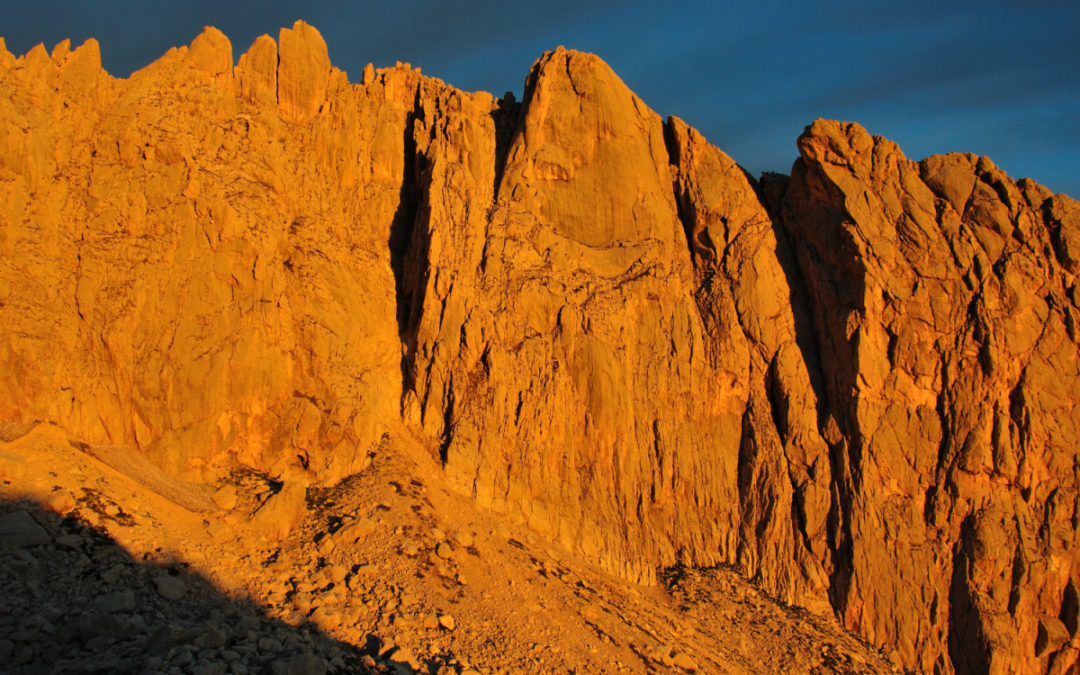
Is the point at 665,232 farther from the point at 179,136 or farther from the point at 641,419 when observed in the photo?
the point at 179,136

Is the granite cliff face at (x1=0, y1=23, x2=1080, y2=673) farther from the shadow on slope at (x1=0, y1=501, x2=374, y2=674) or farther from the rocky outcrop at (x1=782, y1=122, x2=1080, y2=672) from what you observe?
the shadow on slope at (x1=0, y1=501, x2=374, y2=674)

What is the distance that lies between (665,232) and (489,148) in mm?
9391

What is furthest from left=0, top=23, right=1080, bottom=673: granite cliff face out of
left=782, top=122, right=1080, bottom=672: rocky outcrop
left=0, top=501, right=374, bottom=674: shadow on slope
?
left=0, top=501, right=374, bottom=674: shadow on slope

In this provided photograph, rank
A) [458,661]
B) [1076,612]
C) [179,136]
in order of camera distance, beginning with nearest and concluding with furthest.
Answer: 1. [458,661]
2. [179,136]
3. [1076,612]

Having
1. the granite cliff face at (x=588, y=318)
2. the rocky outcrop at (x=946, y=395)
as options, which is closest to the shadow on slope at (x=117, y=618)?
the granite cliff face at (x=588, y=318)

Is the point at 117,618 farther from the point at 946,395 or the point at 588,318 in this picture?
the point at 946,395

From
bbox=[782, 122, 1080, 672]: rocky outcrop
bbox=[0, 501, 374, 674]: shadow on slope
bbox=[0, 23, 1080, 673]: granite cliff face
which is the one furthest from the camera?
bbox=[782, 122, 1080, 672]: rocky outcrop

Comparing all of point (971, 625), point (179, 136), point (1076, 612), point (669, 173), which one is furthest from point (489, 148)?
A: point (1076, 612)

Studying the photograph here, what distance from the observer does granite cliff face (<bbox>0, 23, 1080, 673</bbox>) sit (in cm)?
2375

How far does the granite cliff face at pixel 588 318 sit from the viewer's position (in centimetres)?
2375

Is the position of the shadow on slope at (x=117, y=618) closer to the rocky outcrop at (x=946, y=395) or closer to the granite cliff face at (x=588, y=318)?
the granite cliff face at (x=588, y=318)

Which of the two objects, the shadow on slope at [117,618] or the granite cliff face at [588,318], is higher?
the granite cliff face at [588,318]

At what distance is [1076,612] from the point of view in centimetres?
2767

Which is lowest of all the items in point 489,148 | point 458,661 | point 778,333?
point 458,661
